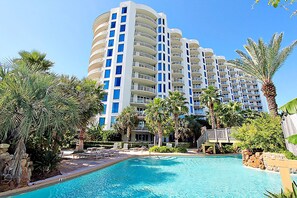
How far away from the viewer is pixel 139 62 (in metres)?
41.0

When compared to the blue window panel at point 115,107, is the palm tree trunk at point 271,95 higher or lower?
lower

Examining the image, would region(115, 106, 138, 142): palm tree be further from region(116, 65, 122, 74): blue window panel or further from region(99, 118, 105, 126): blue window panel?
region(116, 65, 122, 74): blue window panel

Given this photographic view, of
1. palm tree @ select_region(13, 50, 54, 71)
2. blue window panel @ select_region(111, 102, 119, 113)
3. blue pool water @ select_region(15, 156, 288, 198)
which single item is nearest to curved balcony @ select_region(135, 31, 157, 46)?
blue window panel @ select_region(111, 102, 119, 113)

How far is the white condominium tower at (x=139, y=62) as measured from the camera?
35.8 m

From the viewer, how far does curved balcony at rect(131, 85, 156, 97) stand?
3722 cm

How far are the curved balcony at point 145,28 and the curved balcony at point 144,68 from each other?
1017cm

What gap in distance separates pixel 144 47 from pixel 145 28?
6.24 metres

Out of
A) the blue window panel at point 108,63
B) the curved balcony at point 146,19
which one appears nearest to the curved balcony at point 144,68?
the blue window panel at point 108,63

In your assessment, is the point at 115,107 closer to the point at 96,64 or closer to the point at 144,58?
the point at 96,64

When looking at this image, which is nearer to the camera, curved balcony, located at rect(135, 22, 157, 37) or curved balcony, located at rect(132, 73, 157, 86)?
curved balcony, located at rect(132, 73, 157, 86)

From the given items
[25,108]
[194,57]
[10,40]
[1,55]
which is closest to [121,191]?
[25,108]

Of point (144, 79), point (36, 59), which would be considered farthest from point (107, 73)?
point (36, 59)

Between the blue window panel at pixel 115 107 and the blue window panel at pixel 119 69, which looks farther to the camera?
the blue window panel at pixel 119 69

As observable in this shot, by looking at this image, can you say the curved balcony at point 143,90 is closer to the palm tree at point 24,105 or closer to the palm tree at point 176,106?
the palm tree at point 176,106
